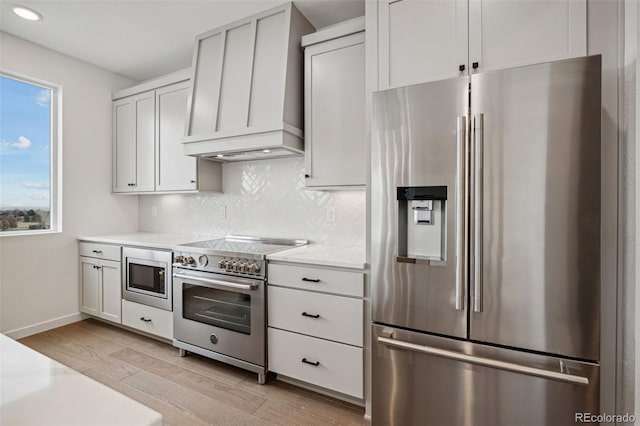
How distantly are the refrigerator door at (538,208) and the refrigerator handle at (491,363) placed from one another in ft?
0.28

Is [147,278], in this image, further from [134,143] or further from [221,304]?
[134,143]

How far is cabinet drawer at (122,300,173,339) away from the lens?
8.87 ft

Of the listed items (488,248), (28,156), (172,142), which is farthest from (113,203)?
(488,248)

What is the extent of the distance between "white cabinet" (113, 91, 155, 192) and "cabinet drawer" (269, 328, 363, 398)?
2266 millimetres

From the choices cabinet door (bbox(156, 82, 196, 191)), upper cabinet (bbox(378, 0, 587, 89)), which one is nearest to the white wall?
cabinet door (bbox(156, 82, 196, 191))

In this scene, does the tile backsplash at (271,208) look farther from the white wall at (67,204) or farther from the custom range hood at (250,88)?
the white wall at (67,204)

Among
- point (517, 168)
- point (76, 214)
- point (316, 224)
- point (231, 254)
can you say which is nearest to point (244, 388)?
point (231, 254)

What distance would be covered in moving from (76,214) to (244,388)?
2670 millimetres

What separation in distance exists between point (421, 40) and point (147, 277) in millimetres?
2878

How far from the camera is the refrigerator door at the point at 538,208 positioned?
1.23 m

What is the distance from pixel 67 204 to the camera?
10.6ft

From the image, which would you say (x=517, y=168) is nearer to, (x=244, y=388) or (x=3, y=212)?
(x=244, y=388)

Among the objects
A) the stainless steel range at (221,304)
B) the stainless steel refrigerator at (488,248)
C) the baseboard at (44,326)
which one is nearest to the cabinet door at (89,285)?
the baseboard at (44,326)

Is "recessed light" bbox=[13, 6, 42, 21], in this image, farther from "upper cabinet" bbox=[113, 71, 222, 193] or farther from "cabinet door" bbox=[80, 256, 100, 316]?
"cabinet door" bbox=[80, 256, 100, 316]
